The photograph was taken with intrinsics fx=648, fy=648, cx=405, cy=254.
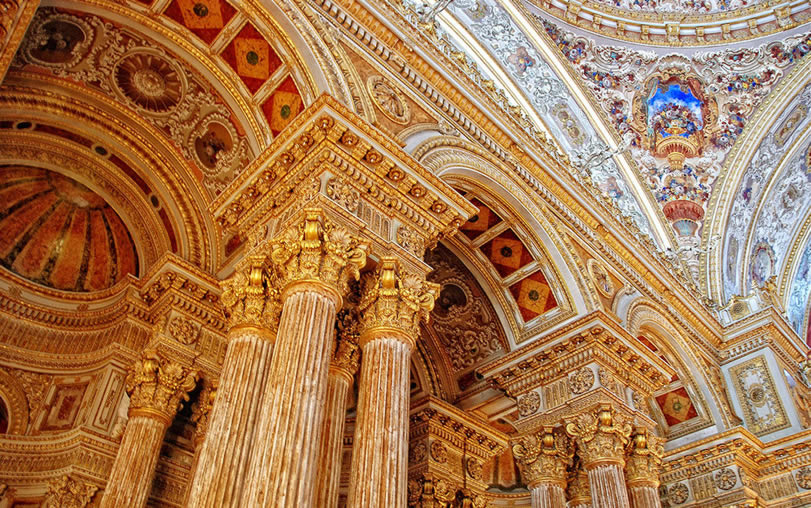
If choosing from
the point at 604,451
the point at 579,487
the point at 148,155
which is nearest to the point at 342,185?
the point at 148,155

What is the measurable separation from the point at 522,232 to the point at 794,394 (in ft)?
26.2

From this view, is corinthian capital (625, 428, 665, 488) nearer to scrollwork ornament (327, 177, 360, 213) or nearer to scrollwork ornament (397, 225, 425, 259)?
scrollwork ornament (397, 225, 425, 259)

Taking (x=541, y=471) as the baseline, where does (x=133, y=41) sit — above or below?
above

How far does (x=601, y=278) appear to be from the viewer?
1118 cm

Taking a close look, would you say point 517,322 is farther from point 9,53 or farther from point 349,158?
point 9,53

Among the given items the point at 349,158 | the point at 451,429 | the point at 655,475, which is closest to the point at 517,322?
the point at 451,429

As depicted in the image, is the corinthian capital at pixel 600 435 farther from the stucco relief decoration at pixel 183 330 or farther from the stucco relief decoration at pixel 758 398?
the stucco relief decoration at pixel 758 398

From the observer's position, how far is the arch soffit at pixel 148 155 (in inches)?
382

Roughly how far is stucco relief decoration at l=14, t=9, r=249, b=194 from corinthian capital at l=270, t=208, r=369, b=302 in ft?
9.77

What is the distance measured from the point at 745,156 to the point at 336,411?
13827 mm

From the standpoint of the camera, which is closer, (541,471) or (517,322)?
(541,471)

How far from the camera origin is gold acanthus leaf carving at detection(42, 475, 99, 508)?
27.7 feet

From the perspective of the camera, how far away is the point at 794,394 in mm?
13820

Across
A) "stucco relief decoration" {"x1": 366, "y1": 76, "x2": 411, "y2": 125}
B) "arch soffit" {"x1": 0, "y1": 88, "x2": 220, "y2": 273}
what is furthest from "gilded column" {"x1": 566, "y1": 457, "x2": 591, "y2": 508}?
"arch soffit" {"x1": 0, "y1": 88, "x2": 220, "y2": 273}
